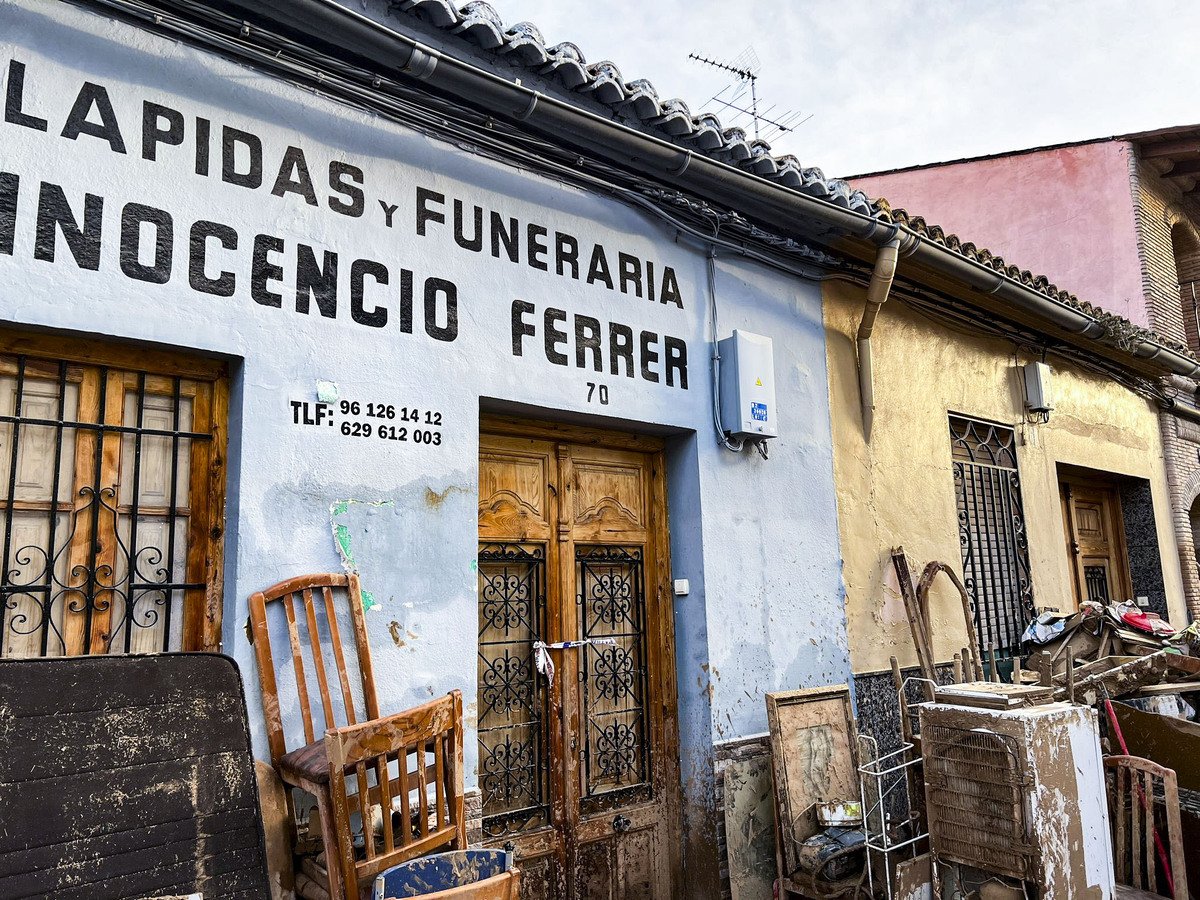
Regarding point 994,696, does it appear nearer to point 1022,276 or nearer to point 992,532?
point 992,532

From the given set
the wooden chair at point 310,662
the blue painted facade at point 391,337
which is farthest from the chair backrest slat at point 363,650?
the blue painted facade at point 391,337

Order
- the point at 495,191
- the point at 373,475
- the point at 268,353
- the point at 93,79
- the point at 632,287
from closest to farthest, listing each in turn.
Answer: the point at 93,79
the point at 268,353
the point at 373,475
the point at 495,191
the point at 632,287

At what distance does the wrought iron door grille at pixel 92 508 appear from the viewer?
9.54ft

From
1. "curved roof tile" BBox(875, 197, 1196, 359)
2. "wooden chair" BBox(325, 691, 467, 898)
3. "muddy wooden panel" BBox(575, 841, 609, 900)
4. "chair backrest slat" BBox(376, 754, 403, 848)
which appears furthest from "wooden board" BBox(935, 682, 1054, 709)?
"curved roof tile" BBox(875, 197, 1196, 359)

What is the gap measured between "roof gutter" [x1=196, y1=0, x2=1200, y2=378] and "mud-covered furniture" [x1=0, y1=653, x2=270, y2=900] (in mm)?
2530

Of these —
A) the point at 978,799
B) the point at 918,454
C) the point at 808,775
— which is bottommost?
the point at 808,775

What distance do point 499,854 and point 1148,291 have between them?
990 centimetres

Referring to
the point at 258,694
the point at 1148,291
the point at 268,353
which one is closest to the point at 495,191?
the point at 268,353

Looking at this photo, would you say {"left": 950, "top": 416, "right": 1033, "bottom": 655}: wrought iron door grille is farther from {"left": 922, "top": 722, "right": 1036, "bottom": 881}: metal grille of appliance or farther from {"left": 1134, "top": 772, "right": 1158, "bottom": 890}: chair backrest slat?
{"left": 922, "top": 722, "right": 1036, "bottom": 881}: metal grille of appliance

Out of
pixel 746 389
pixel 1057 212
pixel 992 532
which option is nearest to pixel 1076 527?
pixel 992 532

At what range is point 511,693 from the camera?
424 centimetres

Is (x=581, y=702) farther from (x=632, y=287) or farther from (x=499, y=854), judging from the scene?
(x=632, y=287)

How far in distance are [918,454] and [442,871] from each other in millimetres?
4823

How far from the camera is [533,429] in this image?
4461 mm
